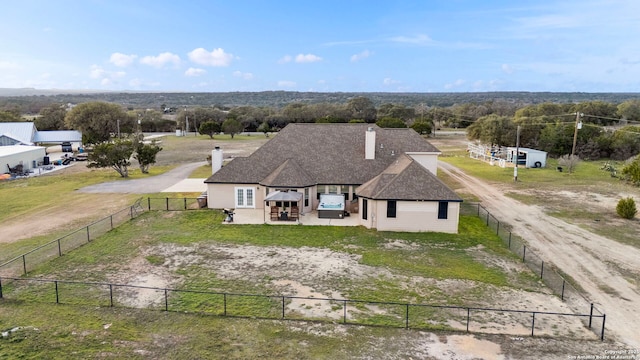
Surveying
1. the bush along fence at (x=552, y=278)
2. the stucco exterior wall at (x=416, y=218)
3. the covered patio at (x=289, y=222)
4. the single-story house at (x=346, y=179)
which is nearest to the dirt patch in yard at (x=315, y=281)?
the bush along fence at (x=552, y=278)

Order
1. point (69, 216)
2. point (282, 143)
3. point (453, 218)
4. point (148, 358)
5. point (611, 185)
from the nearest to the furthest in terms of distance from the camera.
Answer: point (148, 358) → point (453, 218) → point (69, 216) → point (282, 143) → point (611, 185)

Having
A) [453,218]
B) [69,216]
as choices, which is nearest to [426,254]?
[453,218]

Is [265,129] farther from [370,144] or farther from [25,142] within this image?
[370,144]

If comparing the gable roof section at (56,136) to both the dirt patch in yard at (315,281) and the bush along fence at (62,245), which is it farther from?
the dirt patch in yard at (315,281)

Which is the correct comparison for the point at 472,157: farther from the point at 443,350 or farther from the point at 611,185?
the point at 443,350

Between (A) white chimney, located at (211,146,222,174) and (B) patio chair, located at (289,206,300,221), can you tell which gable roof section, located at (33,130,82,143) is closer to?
(A) white chimney, located at (211,146,222,174)

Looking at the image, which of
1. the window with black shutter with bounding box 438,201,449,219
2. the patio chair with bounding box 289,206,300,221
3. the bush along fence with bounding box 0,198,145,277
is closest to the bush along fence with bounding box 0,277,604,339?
the bush along fence with bounding box 0,198,145,277
